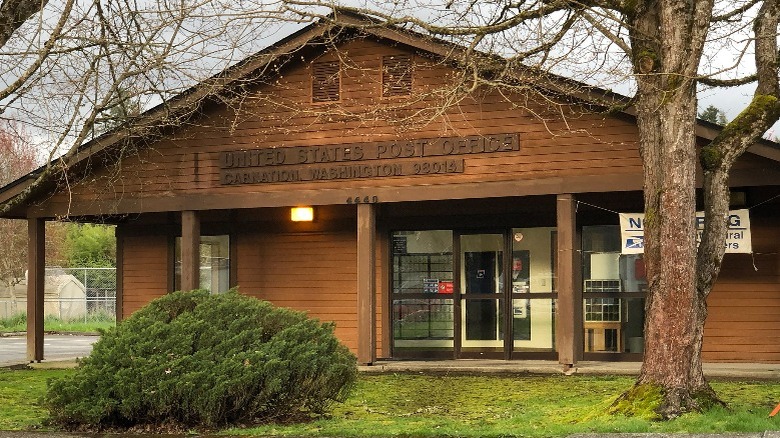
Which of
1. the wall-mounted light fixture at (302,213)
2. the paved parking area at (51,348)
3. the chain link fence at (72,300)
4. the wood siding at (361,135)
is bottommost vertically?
the paved parking area at (51,348)

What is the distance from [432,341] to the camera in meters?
20.2

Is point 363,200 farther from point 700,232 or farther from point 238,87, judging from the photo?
point 700,232

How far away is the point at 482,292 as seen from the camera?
1991 centimetres

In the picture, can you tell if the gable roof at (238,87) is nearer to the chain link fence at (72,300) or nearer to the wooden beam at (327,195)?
the wooden beam at (327,195)

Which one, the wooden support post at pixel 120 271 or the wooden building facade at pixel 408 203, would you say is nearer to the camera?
the wooden building facade at pixel 408 203

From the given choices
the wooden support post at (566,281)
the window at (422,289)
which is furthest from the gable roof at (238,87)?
the window at (422,289)

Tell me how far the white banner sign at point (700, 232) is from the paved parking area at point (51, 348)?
9217 mm

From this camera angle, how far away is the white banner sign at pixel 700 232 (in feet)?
55.9

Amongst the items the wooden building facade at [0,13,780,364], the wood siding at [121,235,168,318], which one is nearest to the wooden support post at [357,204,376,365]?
the wooden building facade at [0,13,780,364]

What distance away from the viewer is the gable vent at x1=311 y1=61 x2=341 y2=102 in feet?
62.2

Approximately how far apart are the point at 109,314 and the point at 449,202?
82.4 ft

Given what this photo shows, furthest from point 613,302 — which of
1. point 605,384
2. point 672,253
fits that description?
point 672,253

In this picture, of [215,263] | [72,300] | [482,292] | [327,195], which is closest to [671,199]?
[327,195]

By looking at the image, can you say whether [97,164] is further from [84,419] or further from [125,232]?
[84,419]
